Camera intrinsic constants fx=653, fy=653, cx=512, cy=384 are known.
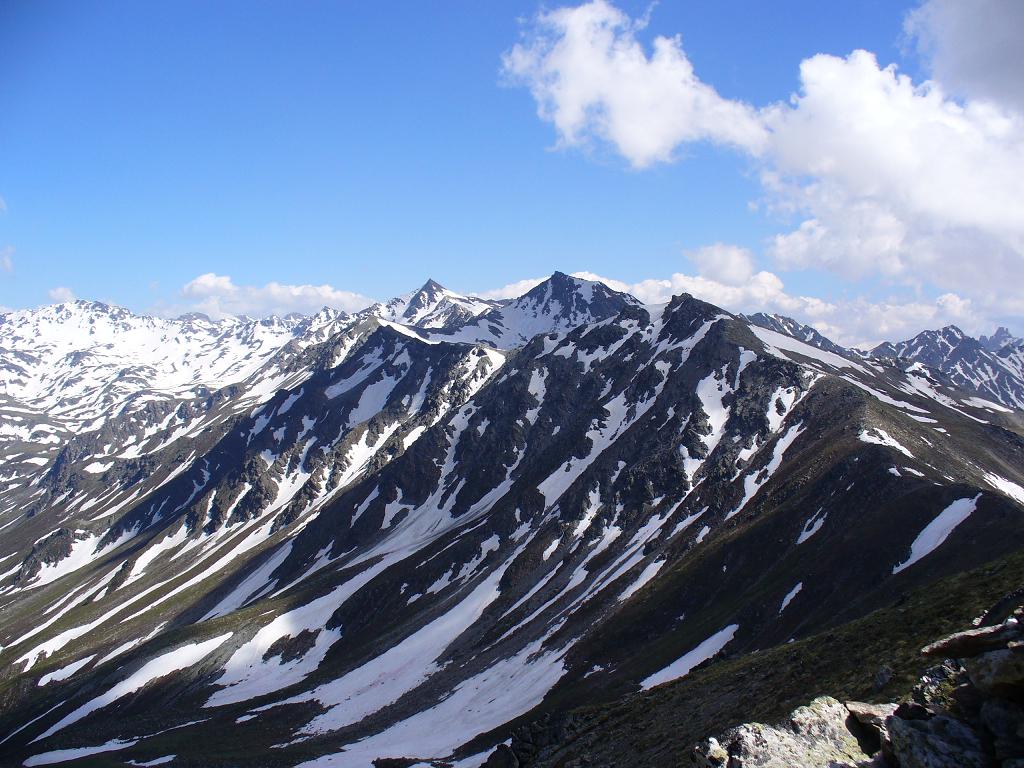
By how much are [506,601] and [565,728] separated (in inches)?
3245

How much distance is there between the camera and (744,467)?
134m

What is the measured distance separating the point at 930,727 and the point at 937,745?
552mm

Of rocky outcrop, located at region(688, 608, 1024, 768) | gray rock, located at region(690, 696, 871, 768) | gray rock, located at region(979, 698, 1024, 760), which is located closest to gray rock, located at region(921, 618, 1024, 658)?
rocky outcrop, located at region(688, 608, 1024, 768)

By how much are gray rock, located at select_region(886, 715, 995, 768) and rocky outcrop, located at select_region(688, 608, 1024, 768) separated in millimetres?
22

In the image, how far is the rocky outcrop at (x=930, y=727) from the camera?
1559 centimetres

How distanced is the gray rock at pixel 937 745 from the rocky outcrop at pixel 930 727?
0.02 m

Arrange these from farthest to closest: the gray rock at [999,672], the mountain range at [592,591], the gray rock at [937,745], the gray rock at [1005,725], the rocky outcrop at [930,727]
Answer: the mountain range at [592,591] < the gray rock at [937,745] < the rocky outcrop at [930,727] < the gray rock at [1005,725] < the gray rock at [999,672]

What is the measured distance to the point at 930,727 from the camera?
54.6 ft

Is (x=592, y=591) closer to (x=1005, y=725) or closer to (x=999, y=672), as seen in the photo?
(x=1005, y=725)

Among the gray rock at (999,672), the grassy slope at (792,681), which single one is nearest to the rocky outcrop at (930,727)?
the gray rock at (999,672)

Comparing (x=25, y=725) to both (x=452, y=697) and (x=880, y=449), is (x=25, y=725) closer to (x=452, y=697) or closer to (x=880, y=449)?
(x=452, y=697)

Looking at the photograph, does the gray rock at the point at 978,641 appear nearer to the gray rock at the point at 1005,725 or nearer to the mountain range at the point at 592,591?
the gray rock at the point at 1005,725

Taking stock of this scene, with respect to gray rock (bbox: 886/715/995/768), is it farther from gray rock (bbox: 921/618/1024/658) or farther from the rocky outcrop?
gray rock (bbox: 921/618/1024/658)

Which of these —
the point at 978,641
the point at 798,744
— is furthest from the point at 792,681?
the point at 978,641
